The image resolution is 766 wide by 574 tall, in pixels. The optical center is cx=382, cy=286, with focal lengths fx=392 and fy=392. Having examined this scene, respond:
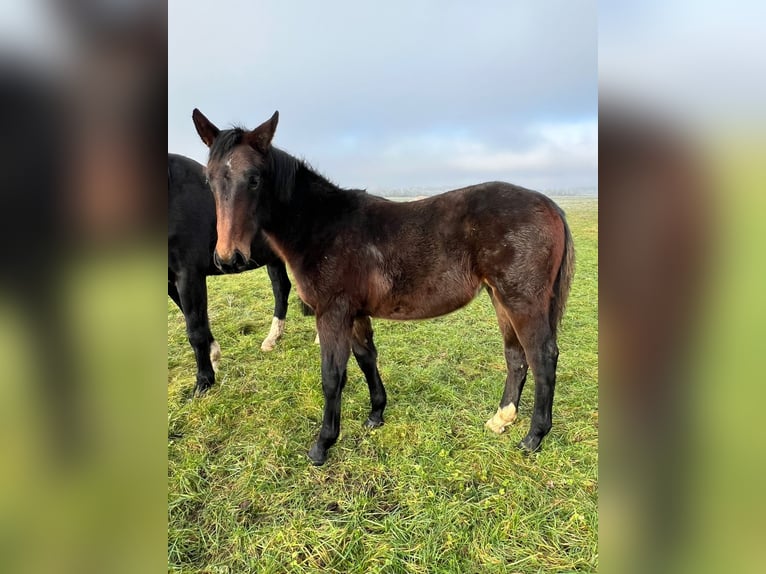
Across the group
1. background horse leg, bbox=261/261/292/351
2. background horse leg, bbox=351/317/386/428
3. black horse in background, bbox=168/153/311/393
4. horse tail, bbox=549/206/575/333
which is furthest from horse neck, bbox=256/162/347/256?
background horse leg, bbox=261/261/292/351

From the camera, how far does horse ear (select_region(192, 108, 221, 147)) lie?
8.73 feet

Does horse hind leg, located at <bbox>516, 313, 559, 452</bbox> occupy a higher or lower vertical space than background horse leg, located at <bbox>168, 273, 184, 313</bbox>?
lower

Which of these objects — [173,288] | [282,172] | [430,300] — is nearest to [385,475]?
[430,300]

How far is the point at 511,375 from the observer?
3.29m

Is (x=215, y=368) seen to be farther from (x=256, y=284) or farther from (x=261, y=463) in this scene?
(x=256, y=284)

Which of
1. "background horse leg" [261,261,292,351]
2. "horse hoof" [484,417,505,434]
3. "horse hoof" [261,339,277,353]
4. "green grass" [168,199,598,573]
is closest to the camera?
"green grass" [168,199,598,573]

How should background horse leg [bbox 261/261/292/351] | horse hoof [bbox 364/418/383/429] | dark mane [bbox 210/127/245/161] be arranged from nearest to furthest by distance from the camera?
dark mane [bbox 210/127/245/161] < horse hoof [bbox 364/418/383/429] < background horse leg [bbox 261/261/292/351]

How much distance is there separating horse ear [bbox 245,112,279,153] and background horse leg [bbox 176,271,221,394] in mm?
1568

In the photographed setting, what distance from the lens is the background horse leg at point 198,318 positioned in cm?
364

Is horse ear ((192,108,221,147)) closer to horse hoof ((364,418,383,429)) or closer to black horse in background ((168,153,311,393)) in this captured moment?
black horse in background ((168,153,311,393))
